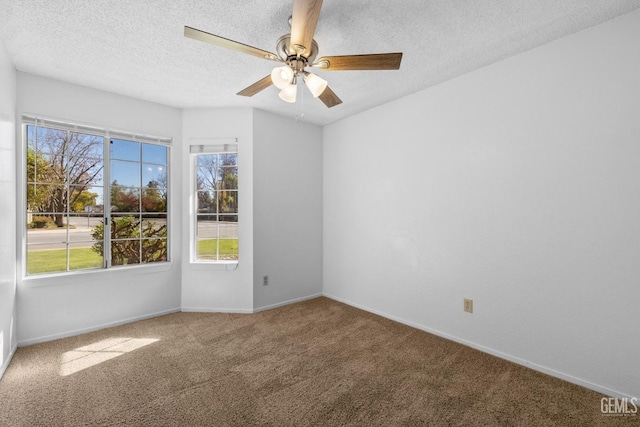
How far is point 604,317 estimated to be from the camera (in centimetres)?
191

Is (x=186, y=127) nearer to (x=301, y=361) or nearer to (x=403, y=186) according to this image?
(x=403, y=186)

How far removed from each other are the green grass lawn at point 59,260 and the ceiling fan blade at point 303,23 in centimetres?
296

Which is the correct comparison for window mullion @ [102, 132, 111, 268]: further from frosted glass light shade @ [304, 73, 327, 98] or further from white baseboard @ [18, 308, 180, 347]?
frosted glass light shade @ [304, 73, 327, 98]

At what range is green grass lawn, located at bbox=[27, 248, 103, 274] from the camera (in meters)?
2.67

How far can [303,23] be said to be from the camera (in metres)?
1.52

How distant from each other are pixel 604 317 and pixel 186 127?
4329 mm

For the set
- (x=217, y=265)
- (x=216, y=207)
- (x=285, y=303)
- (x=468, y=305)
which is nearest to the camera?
(x=468, y=305)

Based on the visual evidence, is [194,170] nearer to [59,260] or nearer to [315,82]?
[59,260]

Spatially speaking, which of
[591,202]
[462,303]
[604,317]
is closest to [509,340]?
[462,303]

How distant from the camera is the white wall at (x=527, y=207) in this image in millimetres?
1864

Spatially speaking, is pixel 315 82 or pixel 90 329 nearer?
pixel 315 82

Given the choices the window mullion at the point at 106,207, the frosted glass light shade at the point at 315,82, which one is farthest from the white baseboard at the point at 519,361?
the window mullion at the point at 106,207

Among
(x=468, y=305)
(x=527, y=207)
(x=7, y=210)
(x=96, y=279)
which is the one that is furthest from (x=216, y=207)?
(x=527, y=207)

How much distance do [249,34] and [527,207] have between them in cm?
253
